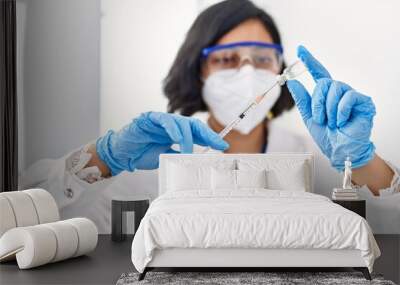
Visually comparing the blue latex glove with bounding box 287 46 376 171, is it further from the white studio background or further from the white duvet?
the white duvet

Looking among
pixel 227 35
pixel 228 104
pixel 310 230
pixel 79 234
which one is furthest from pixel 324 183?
pixel 79 234

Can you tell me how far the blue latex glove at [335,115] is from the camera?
522 centimetres

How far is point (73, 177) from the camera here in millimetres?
5734

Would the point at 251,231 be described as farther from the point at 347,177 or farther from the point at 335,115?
the point at 335,115

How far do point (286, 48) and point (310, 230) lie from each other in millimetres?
2355

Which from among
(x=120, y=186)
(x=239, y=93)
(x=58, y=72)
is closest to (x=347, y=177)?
(x=239, y=93)

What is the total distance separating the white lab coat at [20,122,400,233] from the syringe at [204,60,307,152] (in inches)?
10.6

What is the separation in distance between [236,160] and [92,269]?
5.63ft

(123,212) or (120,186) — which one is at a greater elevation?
(120,186)

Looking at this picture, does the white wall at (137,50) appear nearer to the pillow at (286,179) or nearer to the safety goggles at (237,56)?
the safety goggles at (237,56)

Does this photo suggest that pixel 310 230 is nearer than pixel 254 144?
Yes

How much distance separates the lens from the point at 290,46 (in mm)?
5621

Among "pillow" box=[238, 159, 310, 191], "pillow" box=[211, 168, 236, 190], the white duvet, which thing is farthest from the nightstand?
the white duvet

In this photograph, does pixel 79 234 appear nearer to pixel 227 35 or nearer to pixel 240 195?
pixel 240 195
